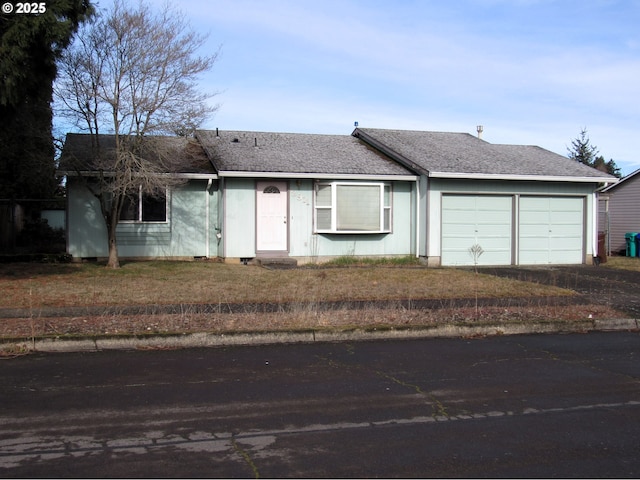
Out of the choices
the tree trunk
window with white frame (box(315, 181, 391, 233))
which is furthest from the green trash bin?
the tree trunk

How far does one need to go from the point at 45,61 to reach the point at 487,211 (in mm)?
12916

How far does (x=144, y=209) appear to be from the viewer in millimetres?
17906

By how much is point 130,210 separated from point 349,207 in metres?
6.44

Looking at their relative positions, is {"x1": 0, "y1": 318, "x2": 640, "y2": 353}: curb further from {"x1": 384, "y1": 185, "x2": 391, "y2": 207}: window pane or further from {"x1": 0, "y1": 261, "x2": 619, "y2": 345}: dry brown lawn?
{"x1": 384, "y1": 185, "x2": 391, "y2": 207}: window pane

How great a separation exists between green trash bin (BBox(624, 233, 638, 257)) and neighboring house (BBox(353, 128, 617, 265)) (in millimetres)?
5893

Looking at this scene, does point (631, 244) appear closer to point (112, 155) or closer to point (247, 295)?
point (247, 295)

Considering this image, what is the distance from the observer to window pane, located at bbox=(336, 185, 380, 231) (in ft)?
60.0

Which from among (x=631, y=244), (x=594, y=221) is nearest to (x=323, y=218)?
(x=594, y=221)

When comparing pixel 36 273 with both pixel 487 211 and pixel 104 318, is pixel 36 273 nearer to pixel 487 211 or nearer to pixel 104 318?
pixel 104 318

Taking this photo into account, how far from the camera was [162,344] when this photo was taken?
851 centimetres

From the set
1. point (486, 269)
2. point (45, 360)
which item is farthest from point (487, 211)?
point (45, 360)

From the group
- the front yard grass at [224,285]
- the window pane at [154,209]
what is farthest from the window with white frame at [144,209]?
the front yard grass at [224,285]

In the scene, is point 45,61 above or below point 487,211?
above

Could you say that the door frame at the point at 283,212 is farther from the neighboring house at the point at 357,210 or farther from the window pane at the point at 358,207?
the window pane at the point at 358,207
